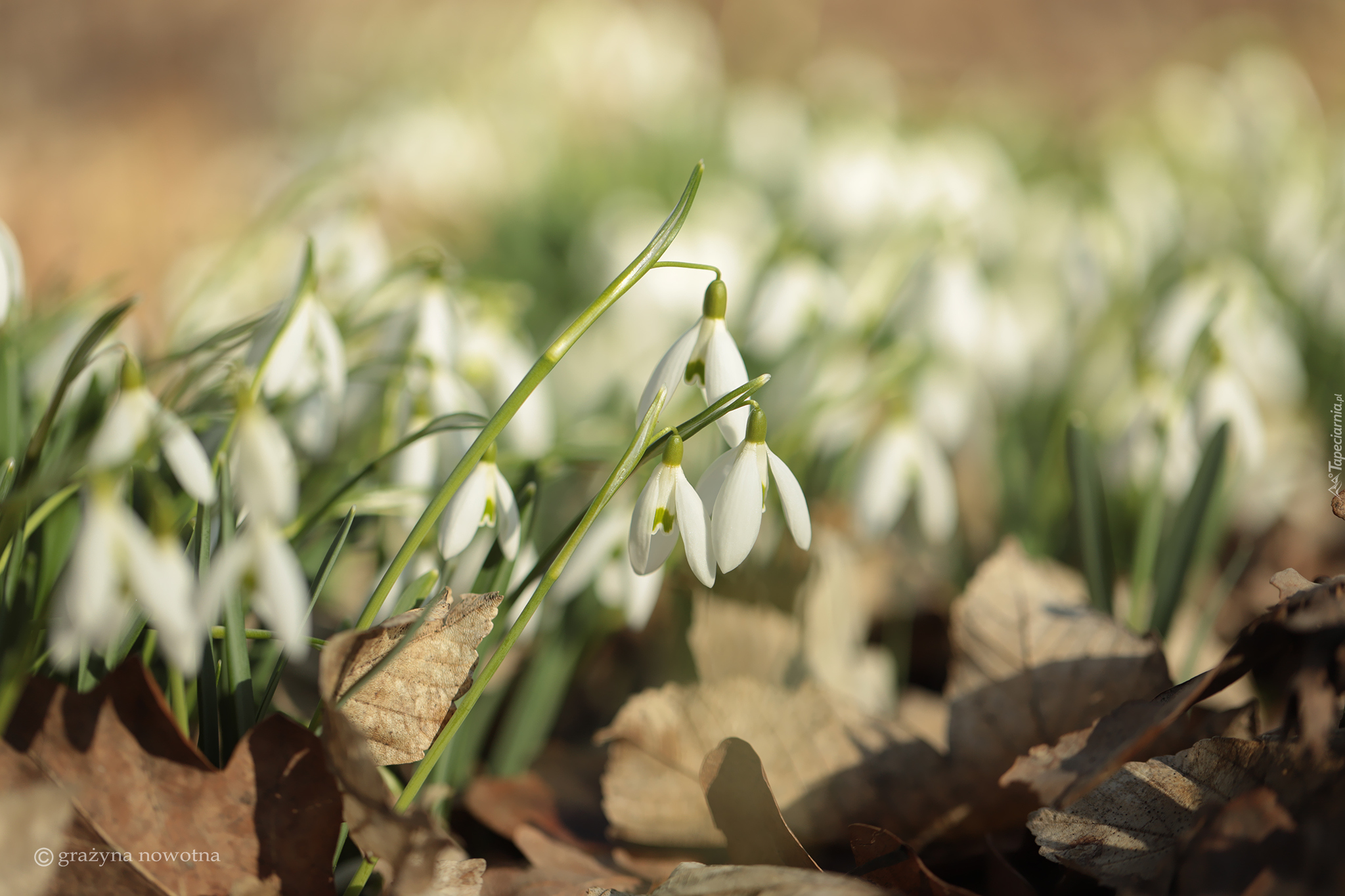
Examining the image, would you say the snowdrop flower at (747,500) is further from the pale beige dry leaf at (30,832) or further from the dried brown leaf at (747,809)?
the pale beige dry leaf at (30,832)

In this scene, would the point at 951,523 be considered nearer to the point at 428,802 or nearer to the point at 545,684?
the point at 545,684

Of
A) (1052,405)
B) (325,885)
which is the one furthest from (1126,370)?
(325,885)

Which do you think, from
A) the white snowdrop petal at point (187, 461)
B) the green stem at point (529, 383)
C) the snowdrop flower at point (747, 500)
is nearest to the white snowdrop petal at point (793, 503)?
the snowdrop flower at point (747, 500)

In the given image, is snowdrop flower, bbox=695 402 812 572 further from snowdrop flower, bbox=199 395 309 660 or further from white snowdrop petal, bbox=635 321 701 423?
snowdrop flower, bbox=199 395 309 660

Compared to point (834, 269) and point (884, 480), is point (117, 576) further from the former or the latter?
point (834, 269)

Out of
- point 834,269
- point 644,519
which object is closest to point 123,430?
point 644,519

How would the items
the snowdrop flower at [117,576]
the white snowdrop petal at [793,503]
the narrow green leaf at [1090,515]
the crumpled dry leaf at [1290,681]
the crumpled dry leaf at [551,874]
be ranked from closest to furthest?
the snowdrop flower at [117,576]
the crumpled dry leaf at [1290,681]
the white snowdrop petal at [793,503]
the crumpled dry leaf at [551,874]
the narrow green leaf at [1090,515]
